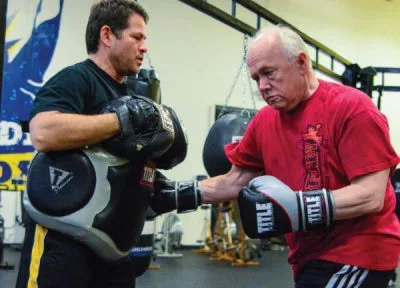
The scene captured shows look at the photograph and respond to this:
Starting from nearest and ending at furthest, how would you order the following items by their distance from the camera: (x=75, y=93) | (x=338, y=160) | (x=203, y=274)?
(x=338, y=160), (x=75, y=93), (x=203, y=274)

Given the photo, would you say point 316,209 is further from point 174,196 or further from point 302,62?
point 174,196

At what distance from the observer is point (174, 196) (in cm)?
230

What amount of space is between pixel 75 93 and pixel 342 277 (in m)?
1.08

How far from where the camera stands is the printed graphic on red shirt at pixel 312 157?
183cm

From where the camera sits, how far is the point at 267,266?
23.7 ft

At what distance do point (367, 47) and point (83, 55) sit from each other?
18.9 feet

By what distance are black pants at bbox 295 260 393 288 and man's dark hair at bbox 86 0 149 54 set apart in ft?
3.74

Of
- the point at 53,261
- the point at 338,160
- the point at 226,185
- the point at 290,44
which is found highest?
the point at 290,44

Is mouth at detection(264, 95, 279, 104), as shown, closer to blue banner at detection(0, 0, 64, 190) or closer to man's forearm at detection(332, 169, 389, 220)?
man's forearm at detection(332, 169, 389, 220)

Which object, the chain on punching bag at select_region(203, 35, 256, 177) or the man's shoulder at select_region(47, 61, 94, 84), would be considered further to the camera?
the chain on punching bag at select_region(203, 35, 256, 177)

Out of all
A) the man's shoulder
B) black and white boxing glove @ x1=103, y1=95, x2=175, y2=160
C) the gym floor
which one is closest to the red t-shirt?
black and white boxing glove @ x1=103, y1=95, x2=175, y2=160

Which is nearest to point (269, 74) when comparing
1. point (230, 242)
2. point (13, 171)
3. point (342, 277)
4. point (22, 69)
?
point (342, 277)

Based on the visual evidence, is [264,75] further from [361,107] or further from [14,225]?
[14,225]

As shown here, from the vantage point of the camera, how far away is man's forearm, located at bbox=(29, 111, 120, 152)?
181 centimetres
